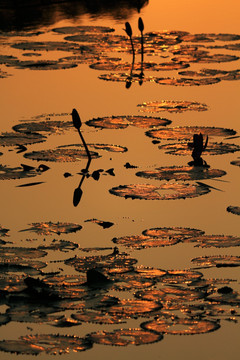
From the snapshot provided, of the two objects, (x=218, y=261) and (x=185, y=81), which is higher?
(x=185, y=81)

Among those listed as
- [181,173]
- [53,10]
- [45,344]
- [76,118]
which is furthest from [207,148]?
[53,10]

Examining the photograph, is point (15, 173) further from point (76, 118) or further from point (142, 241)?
point (142, 241)

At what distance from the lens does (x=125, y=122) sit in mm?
8039

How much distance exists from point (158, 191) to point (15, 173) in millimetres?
1005

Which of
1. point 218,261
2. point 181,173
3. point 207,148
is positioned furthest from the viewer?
Result: point 207,148

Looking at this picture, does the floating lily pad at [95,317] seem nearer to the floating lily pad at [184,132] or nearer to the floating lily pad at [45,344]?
the floating lily pad at [45,344]

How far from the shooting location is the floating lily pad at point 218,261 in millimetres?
4887

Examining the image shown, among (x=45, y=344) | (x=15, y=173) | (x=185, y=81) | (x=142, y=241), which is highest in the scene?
(x=185, y=81)

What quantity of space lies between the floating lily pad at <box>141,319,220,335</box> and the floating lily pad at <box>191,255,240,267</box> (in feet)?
2.44

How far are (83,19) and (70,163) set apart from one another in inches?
297

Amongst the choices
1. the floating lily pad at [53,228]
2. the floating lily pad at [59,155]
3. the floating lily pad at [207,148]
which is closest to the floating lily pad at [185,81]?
the floating lily pad at [207,148]

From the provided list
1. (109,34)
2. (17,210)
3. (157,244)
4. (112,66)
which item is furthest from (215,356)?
(109,34)

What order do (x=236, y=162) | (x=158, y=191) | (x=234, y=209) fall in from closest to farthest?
(x=234, y=209) → (x=158, y=191) → (x=236, y=162)

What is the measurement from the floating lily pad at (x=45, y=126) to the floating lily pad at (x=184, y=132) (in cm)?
68
